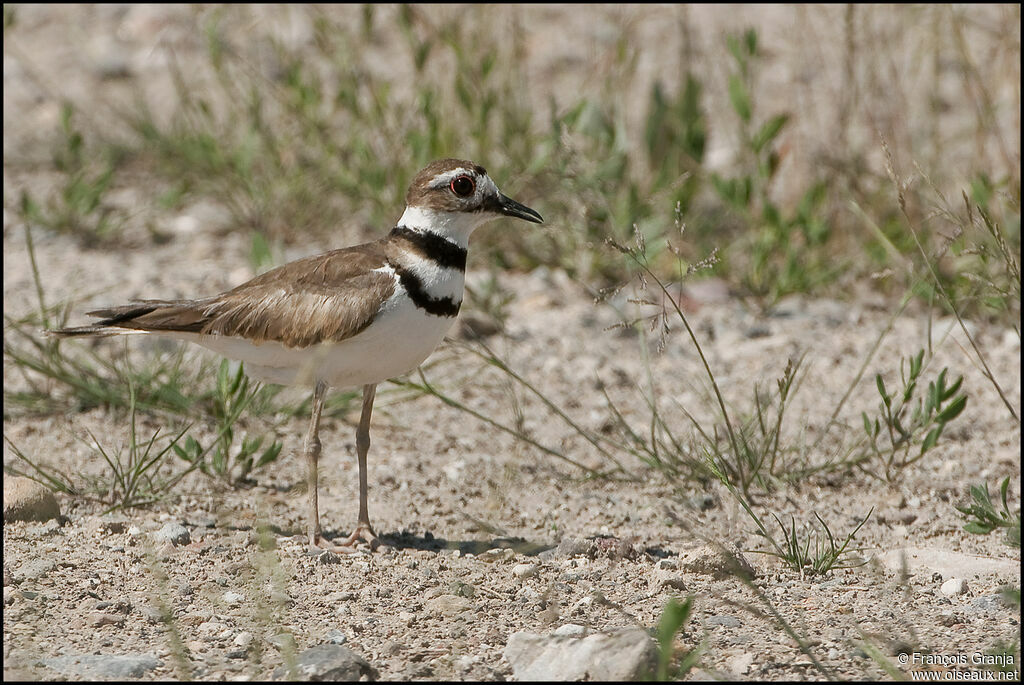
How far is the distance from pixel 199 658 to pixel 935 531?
237 centimetres

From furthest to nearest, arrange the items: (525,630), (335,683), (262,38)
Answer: (262,38)
(525,630)
(335,683)

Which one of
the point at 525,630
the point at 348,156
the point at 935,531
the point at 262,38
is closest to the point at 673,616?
the point at 525,630

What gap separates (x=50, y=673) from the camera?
293cm

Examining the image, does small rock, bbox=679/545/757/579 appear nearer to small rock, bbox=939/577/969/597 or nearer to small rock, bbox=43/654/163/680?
small rock, bbox=939/577/969/597

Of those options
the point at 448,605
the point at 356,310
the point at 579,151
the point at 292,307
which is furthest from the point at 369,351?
the point at 579,151

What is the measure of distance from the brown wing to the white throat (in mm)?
150

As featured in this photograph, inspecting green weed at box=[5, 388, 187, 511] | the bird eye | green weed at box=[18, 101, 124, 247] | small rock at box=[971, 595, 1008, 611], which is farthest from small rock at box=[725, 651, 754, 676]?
green weed at box=[18, 101, 124, 247]

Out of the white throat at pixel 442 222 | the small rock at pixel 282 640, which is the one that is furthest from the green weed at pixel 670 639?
the white throat at pixel 442 222

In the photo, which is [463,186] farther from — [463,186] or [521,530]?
[521,530]

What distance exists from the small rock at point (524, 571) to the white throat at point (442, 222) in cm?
105

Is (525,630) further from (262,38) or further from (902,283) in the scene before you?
(262,38)

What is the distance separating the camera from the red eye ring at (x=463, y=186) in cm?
405

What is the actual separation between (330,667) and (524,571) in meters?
0.90

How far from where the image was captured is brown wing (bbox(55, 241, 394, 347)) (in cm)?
388
